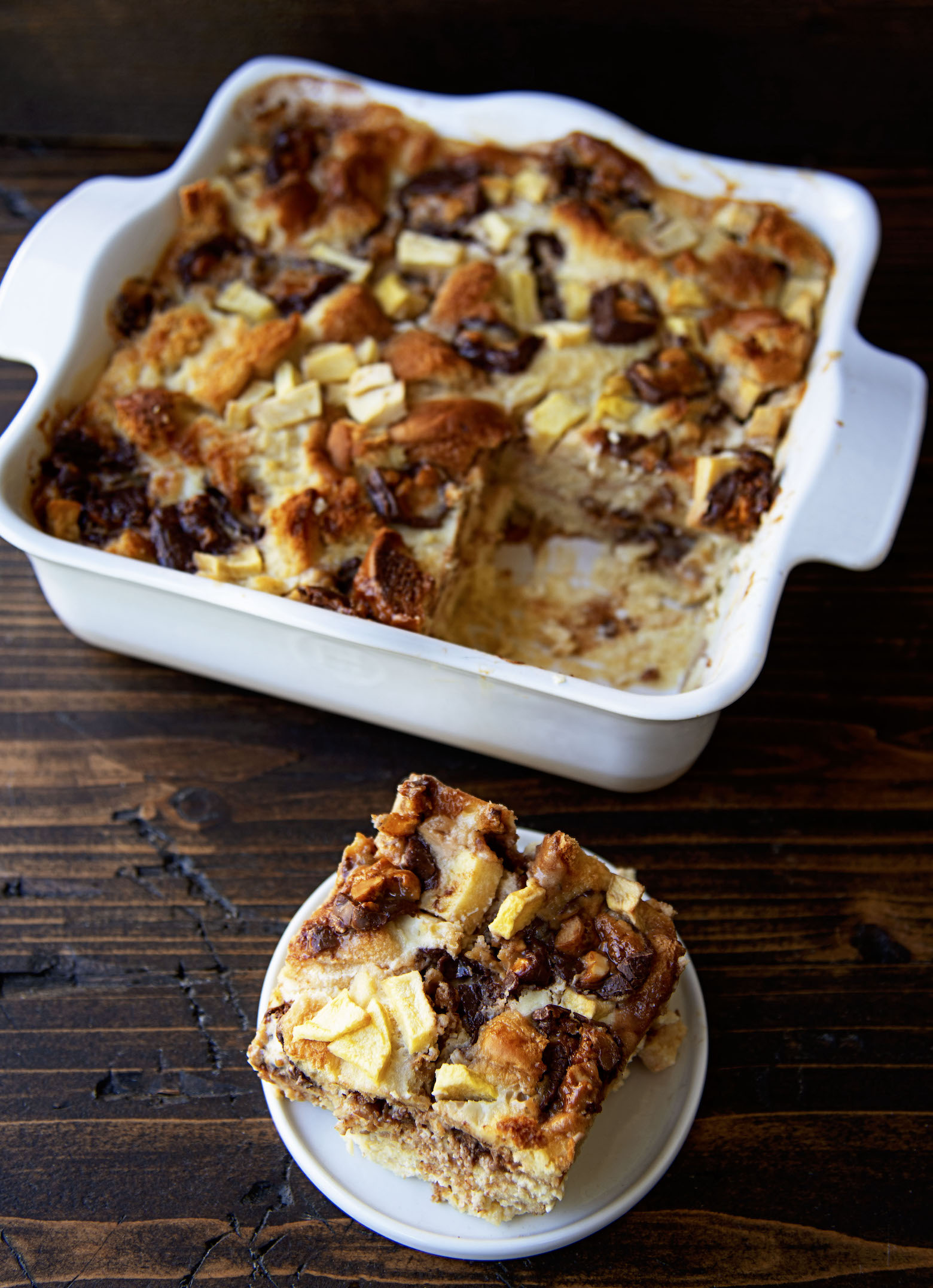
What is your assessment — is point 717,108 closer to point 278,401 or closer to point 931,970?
point 278,401

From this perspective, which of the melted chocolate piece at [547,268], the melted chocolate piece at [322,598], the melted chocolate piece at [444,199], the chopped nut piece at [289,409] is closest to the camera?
the melted chocolate piece at [322,598]

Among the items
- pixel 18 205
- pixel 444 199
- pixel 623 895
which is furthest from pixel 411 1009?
pixel 18 205

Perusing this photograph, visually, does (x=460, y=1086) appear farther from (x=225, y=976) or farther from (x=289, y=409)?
(x=289, y=409)

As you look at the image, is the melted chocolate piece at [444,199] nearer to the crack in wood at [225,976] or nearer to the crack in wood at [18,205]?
the crack in wood at [18,205]

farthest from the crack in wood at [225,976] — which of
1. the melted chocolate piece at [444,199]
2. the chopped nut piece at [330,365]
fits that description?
the melted chocolate piece at [444,199]

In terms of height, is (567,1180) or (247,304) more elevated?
(247,304)

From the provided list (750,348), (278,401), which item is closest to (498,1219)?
(278,401)

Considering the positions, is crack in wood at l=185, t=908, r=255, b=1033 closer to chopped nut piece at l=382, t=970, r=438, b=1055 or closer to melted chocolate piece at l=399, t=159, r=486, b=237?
chopped nut piece at l=382, t=970, r=438, b=1055

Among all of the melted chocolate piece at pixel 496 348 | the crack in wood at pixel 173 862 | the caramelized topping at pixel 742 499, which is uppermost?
the melted chocolate piece at pixel 496 348

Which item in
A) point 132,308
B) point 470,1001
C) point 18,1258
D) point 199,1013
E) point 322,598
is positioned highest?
point 132,308
